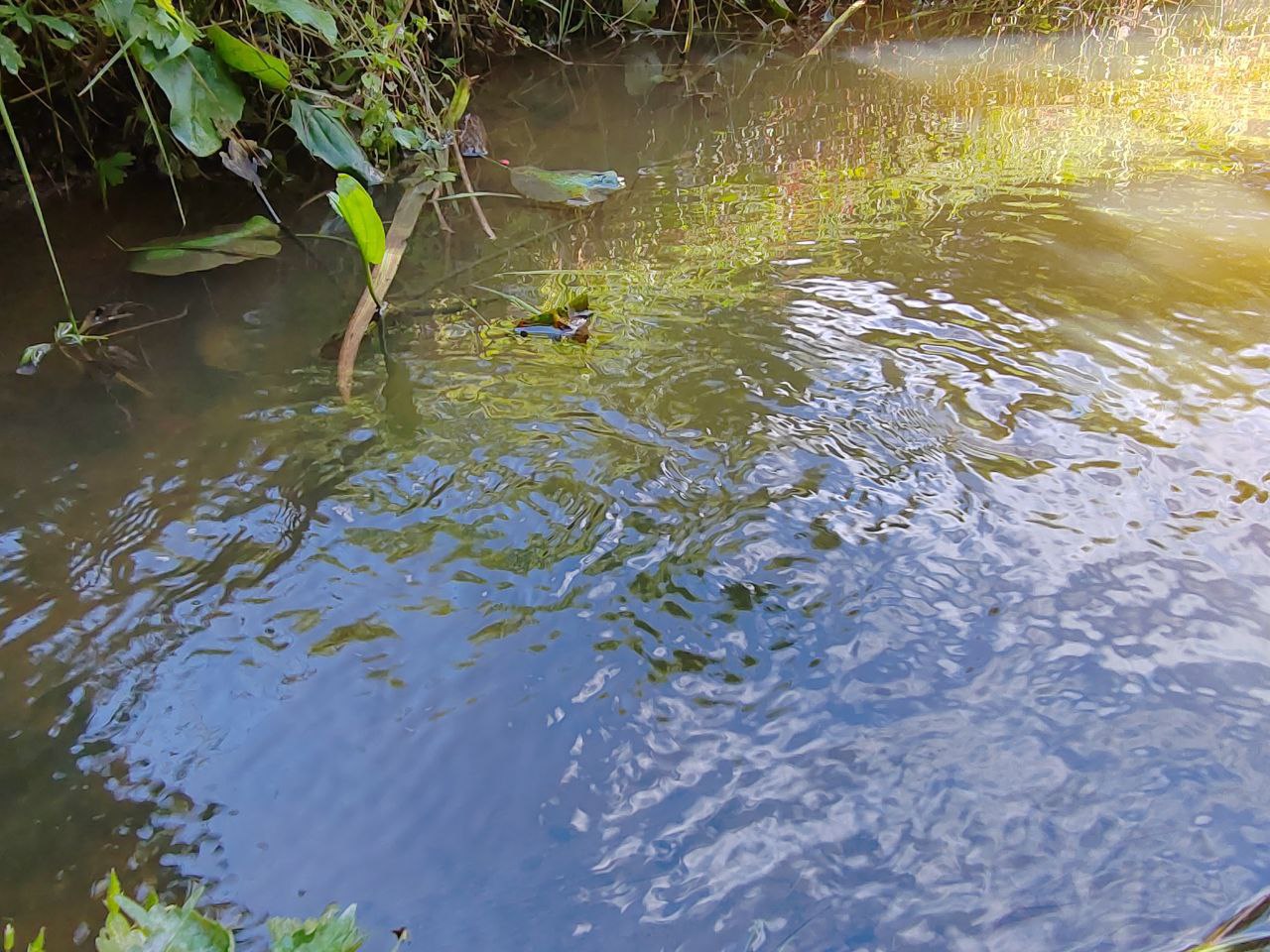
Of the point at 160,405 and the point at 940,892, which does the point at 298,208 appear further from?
the point at 940,892

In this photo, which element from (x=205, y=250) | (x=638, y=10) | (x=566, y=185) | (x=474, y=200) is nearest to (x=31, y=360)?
(x=205, y=250)

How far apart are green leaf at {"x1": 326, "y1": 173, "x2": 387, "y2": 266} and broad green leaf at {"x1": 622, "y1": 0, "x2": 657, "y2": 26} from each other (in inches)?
98.9

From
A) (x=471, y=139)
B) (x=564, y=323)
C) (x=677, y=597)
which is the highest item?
(x=471, y=139)

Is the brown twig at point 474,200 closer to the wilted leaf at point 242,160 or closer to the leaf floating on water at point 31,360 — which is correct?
the wilted leaf at point 242,160

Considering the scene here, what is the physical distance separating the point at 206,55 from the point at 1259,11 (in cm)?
448

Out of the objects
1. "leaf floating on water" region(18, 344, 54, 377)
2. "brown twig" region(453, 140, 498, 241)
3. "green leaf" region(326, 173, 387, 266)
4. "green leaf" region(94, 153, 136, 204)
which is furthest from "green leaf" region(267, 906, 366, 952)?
"green leaf" region(94, 153, 136, 204)

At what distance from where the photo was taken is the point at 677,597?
1056mm

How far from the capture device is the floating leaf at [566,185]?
210 centimetres

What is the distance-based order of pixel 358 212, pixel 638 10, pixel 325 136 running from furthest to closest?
pixel 638 10 → pixel 325 136 → pixel 358 212

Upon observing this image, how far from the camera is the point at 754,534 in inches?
44.6

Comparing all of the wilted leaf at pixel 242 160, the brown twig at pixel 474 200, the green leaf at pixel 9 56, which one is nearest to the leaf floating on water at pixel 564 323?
the brown twig at pixel 474 200

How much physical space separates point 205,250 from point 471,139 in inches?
36.3

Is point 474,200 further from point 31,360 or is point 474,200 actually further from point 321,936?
point 321,936

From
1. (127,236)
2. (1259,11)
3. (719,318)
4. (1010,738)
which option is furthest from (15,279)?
(1259,11)
